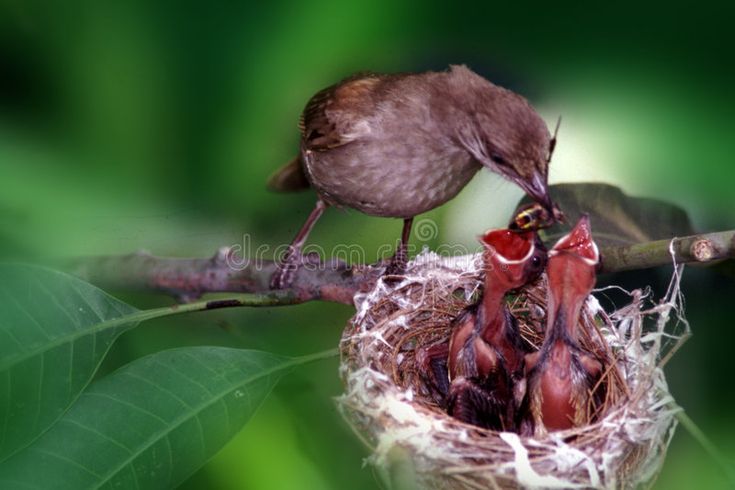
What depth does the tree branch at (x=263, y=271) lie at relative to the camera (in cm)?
115

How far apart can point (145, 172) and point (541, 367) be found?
77cm

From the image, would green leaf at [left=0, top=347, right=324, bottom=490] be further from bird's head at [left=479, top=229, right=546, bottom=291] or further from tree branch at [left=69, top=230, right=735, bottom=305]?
bird's head at [left=479, top=229, right=546, bottom=291]

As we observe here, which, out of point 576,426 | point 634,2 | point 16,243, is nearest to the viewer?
point 16,243

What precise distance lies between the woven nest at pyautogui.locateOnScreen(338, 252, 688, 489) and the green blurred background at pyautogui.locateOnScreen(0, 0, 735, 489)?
0.21 feet

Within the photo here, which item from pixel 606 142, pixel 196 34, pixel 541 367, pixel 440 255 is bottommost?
pixel 541 367

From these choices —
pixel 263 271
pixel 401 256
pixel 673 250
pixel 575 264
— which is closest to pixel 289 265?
pixel 263 271

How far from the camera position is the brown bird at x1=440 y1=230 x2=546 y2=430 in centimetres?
140

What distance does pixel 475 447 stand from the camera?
1.24m

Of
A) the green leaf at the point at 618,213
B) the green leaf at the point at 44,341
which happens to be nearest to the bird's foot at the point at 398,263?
the green leaf at the point at 618,213

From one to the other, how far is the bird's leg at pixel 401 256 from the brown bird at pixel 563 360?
30 centimetres

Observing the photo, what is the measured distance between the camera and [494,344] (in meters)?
1.52

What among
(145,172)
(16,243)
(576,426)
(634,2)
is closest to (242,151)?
(145,172)

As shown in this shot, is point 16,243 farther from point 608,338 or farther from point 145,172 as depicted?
point 608,338

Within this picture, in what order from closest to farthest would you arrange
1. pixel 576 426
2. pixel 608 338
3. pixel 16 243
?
1. pixel 16 243
2. pixel 576 426
3. pixel 608 338
